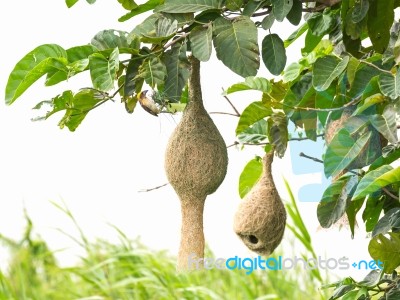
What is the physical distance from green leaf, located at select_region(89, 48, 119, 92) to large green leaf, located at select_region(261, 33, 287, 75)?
14.5 inches

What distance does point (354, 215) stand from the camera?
1.94m

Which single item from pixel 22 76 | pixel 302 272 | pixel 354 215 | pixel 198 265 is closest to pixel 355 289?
pixel 354 215

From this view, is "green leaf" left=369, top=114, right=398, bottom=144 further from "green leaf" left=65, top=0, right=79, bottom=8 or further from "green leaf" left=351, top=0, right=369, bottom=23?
"green leaf" left=65, top=0, right=79, bottom=8

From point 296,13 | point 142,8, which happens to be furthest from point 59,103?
point 296,13

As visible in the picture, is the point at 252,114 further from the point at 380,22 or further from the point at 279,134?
the point at 380,22

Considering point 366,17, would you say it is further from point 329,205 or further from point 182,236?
point 182,236

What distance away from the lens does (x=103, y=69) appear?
157 cm

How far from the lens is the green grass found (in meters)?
3.47

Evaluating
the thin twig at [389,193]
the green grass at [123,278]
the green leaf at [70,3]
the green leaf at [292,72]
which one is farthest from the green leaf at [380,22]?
the green grass at [123,278]

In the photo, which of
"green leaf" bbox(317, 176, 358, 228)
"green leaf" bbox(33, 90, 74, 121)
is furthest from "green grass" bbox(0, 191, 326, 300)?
"green leaf" bbox(33, 90, 74, 121)

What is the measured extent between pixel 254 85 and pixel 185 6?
40 cm

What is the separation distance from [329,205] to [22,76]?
31.1 inches

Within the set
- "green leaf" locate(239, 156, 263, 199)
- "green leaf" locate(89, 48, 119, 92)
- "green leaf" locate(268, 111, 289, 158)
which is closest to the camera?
"green leaf" locate(89, 48, 119, 92)

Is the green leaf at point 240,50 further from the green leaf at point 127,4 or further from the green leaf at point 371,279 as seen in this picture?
the green leaf at point 371,279
